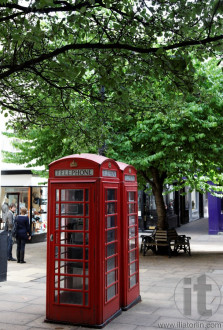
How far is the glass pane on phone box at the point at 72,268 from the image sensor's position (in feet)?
19.5

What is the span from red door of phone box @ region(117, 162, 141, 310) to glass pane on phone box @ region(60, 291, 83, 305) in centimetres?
104

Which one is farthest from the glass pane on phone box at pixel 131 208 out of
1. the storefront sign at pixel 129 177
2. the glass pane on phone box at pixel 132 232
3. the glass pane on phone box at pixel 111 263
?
the glass pane on phone box at pixel 111 263

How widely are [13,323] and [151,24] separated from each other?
530 centimetres

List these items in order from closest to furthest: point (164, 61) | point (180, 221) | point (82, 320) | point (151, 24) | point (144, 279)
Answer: point (164, 61)
point (82, 320)
point (151, 24)
point (144, 279)
point (180, 221)

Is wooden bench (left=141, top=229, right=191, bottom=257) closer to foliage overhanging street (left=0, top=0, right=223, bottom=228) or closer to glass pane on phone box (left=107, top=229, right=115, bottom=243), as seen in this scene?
foliage overhanging street (left=0, top=0, right=223, bottom=228)

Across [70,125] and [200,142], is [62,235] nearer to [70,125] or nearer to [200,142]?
[70,125]

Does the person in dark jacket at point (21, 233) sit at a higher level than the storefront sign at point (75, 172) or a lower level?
lower

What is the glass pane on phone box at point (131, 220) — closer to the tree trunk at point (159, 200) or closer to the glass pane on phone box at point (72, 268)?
the glass pane on phone box at point (72, 268)

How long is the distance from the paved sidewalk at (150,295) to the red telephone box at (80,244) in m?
0.30

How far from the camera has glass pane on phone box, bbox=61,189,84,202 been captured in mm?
6008

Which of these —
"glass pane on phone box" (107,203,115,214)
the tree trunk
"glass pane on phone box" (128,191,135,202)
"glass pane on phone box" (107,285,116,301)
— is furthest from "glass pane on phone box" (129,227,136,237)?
the tree trunk

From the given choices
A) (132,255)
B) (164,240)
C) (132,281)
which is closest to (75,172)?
(132,255)

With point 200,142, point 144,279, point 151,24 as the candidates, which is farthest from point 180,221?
point 151,24

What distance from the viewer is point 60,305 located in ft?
19.8
